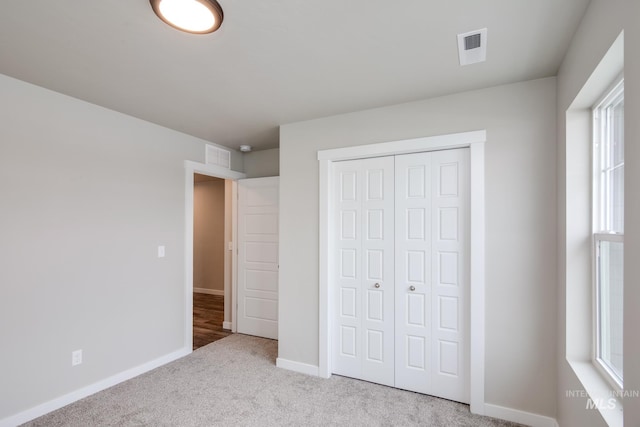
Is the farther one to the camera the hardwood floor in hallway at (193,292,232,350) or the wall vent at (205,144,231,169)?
the hardwood floor in hallway at (193,292,232,350)

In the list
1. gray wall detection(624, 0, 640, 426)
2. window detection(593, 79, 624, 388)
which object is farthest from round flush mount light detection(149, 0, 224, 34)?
window detection(593, 79, 624, 388)

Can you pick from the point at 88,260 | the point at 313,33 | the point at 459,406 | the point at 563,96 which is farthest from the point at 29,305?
the point at 563,96

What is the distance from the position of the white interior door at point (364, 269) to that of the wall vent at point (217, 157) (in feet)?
6.01

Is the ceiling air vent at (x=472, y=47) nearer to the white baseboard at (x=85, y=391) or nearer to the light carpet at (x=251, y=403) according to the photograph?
the light carpet at (x=251, y=403)

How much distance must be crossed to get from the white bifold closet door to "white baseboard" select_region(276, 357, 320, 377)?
7.9 inches

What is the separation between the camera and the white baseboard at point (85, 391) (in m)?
2.26

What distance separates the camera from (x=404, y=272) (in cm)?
277

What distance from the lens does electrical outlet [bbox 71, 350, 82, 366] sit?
2.60 m

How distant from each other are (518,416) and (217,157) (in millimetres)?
4003

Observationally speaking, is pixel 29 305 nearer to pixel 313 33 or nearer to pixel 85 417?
pixel 85 417

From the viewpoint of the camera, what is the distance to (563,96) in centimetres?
205

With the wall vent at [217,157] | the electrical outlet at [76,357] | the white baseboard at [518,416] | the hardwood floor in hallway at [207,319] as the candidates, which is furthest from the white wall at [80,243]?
the white baseboard at [518,416]

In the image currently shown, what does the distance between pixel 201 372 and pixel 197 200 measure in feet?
15.2

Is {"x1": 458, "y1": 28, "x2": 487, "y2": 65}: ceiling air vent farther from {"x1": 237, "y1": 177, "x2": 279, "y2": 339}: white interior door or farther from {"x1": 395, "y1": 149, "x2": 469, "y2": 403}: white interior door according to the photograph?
{"x1": 237, "y1": 177, "x2": 279, "y2": 339}: white interior door
